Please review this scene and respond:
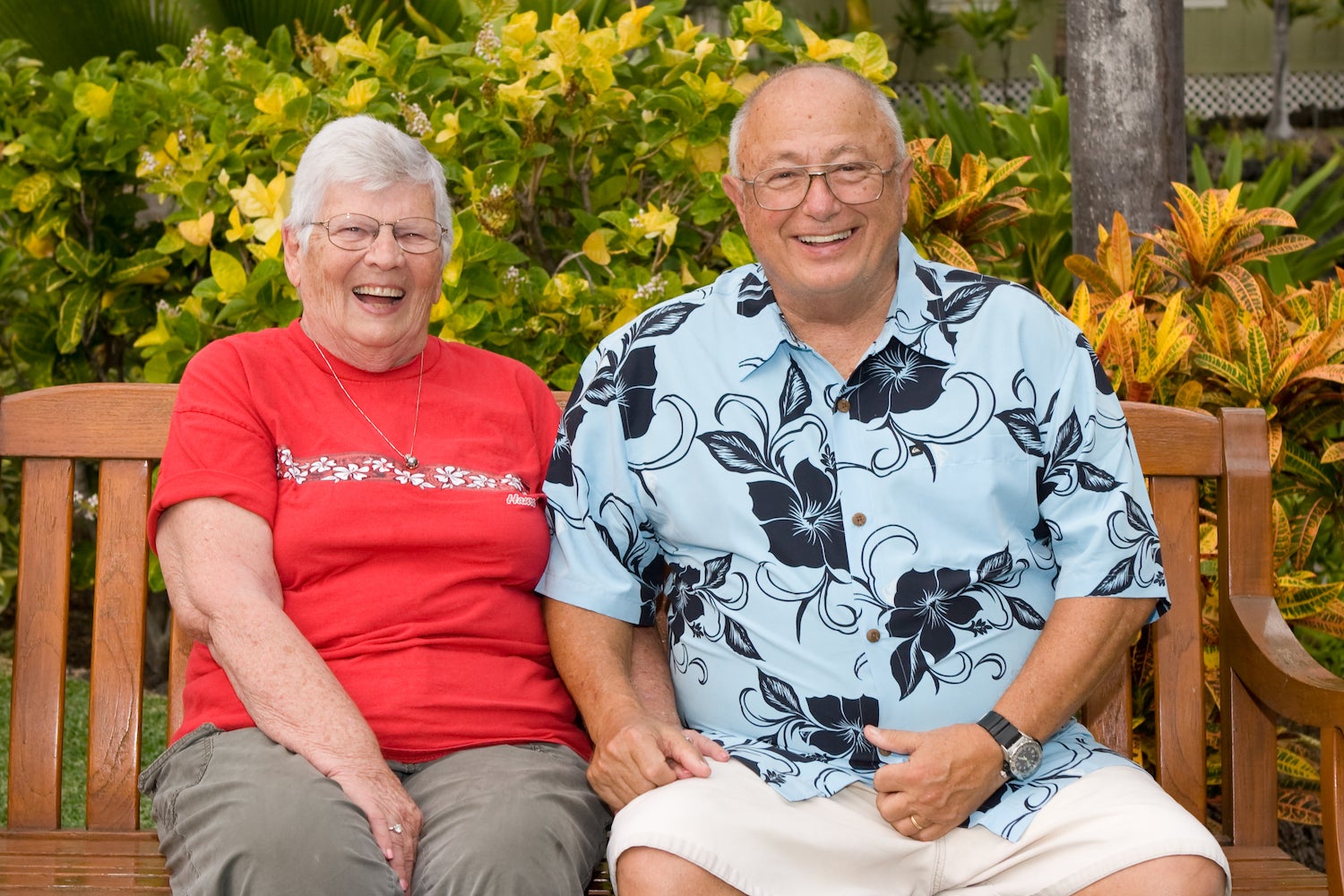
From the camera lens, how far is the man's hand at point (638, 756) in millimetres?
2268

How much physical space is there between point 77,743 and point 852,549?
2878 mm

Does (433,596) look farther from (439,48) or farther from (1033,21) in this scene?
(1033,21)

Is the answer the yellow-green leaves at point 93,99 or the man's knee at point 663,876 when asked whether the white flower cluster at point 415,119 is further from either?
the man's knee at point 663,876

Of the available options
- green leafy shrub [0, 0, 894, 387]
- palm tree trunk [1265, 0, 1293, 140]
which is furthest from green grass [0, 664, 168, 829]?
palm tree trunk [1265, 0, 1293, 140]

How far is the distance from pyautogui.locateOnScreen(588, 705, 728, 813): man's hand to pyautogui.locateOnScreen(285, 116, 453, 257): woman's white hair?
3.54 feet

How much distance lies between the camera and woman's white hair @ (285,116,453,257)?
8.35 ft

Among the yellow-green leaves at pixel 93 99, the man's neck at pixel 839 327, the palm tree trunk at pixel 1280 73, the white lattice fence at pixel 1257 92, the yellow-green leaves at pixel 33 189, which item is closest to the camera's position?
the man's neck at pixel 839 327

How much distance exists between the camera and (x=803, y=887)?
2.22m

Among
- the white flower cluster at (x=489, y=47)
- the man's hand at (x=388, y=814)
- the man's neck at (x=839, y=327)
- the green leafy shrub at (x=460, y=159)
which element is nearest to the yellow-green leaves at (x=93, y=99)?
the green leafy shrub at (x=460, y=159)

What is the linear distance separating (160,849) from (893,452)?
1.43 m

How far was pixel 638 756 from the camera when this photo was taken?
7.45 feet

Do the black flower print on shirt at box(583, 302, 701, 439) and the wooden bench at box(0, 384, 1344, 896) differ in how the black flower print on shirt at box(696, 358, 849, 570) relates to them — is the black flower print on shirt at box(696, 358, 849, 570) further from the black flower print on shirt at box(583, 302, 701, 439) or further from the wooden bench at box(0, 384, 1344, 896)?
the wooden bench at box(0, 384, 1344, 896)

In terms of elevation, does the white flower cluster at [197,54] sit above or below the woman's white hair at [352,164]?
above

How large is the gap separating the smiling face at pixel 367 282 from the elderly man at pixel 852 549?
1.20 ft
